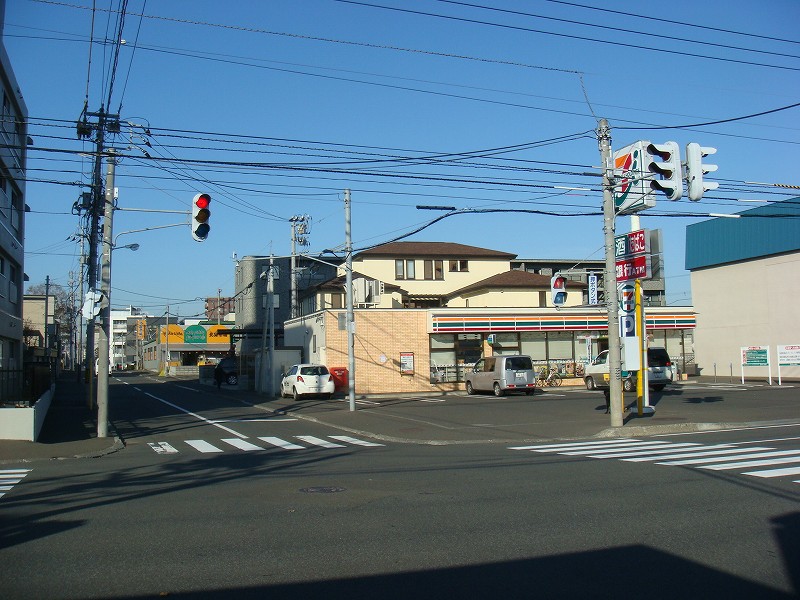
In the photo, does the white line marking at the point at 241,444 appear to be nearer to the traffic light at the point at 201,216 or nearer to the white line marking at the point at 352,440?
the white line marking at the point at 352,440

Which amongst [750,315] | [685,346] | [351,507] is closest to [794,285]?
[750,315]

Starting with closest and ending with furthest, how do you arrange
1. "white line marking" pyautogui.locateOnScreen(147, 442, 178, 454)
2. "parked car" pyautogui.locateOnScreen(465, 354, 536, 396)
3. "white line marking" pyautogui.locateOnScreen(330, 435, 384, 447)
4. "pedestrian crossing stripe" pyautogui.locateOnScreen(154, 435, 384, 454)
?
"white line marking" pyautogui.locateOnScreen(147, 442, 178, 454) → "pedestrian crossing stripe" pyautogui.locateOnScreen(154, 435, 384, 454) → "white line marking" pyautogui.locateOnScreen(330, 435, 384, 447) → "parked car" pyautogui.locateOnScreen(465, 354, 536, 396)

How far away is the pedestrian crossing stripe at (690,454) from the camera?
12898mm

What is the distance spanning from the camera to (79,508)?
32.2 feet

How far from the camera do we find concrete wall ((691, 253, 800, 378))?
46.4m

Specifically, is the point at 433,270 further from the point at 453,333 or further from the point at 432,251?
the point at 453,333

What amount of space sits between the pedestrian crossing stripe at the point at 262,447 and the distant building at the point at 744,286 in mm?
34039

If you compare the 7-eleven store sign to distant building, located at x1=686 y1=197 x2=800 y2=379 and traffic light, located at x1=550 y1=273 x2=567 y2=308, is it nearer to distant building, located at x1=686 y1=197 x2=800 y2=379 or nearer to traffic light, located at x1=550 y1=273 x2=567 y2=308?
traffic light, located at x1=550 y1=273 x2=567 y2=308

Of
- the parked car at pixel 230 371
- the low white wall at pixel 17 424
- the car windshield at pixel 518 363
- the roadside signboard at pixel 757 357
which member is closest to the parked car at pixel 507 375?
the car windshield at pixel 518 363

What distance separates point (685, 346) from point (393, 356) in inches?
772

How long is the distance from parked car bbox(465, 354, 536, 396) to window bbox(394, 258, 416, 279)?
19097 mm

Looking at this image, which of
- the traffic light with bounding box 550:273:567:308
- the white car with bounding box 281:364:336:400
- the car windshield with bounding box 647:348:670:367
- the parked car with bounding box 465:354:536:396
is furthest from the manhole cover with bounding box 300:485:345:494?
the car windshield with bounding box 647:348:670:367

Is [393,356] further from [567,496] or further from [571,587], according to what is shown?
[571,587]

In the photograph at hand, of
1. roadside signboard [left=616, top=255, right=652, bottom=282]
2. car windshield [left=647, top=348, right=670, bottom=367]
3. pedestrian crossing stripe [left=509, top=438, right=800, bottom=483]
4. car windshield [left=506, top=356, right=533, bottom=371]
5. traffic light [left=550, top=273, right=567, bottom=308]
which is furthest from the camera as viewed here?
car windshield [left=506, top=356, right=533, bottom=371]
